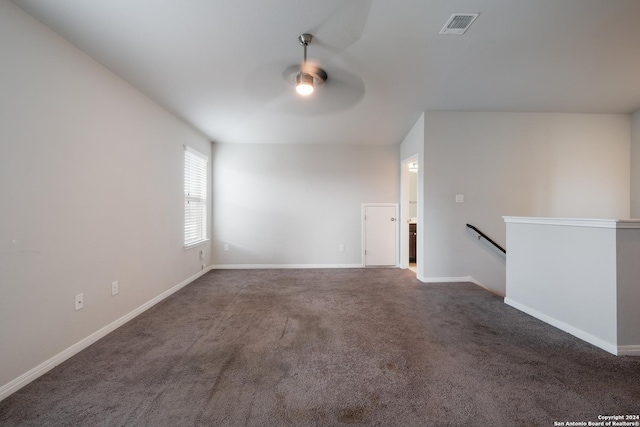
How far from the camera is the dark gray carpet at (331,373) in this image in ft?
4.66

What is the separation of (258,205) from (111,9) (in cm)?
337

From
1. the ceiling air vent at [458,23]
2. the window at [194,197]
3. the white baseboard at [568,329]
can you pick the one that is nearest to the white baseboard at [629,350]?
the white baseboard at [568,329]

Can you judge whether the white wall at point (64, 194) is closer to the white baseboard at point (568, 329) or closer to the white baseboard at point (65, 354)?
the white baseboard at point (65, 354)

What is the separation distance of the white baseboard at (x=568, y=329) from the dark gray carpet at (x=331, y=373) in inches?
2.9

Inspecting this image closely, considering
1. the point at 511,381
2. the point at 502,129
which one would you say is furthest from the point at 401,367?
the point at 502,129

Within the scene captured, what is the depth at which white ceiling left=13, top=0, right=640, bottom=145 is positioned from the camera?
201cm

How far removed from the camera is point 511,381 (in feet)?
5.52

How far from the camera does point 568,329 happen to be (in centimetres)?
237

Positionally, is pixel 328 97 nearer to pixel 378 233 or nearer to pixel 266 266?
pixel 378 233

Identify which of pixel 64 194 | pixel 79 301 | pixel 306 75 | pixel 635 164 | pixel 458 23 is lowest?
pixel 79 301

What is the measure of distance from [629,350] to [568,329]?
39 centimetres

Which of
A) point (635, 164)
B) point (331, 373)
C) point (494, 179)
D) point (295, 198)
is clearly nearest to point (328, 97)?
point (295, 198)

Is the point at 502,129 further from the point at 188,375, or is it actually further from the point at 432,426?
the point at 188,375

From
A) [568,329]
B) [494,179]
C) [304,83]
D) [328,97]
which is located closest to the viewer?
[568,329]
